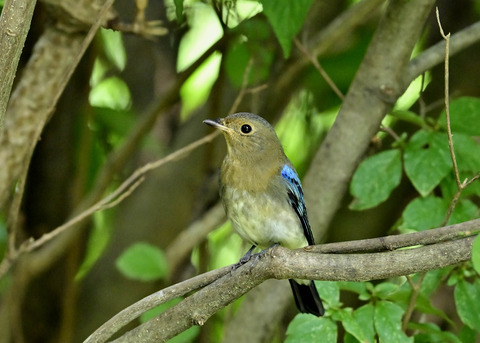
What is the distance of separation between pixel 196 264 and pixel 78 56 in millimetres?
2661

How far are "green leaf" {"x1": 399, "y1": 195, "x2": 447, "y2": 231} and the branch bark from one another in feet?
3.27

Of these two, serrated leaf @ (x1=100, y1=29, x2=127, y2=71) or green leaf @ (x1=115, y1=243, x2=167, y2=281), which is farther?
serrated leaf @ (x1=100, y1=29, x2=127, y2=71)

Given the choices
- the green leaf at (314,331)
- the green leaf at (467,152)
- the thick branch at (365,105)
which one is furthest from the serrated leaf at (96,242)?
the green leaf at (467,152)

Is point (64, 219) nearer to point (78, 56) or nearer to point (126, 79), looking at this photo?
point (126, 79)

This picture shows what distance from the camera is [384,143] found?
16.3 ft

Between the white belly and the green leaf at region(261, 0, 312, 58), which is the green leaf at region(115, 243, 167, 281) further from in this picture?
the green leaf at region(261, 0, 312, 58)

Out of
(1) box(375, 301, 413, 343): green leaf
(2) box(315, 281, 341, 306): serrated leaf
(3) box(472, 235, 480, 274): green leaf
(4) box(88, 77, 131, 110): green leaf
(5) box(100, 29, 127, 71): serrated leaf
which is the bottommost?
(1) box(375, 301, 413, 343): green leaf

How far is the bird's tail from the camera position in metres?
4.14

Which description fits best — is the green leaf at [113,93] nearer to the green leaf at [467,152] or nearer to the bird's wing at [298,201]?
the bird's wing at [298,201]

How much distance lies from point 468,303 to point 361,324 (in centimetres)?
55

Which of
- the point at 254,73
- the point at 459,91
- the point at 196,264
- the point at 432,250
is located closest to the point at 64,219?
the point at 196,264

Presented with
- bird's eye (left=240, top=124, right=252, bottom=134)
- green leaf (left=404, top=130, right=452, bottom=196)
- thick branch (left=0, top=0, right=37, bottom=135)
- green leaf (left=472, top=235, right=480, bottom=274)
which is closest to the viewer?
green leaf (left=472, top=235, right=480, bottom=274)

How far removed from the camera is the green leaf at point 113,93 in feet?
19.9

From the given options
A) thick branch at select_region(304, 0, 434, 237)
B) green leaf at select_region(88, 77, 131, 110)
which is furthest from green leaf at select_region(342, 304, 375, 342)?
green leaf at select_region(88, 77, 131, 110)
